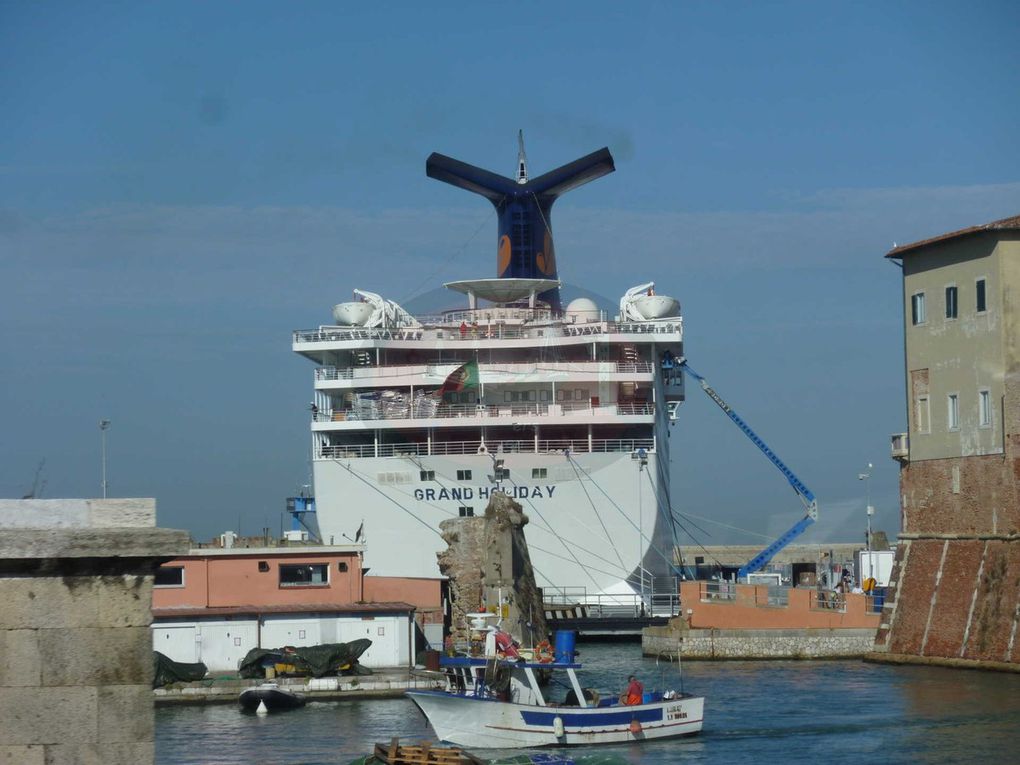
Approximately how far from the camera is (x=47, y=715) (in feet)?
31.4

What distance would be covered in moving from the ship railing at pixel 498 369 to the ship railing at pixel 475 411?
123 centimetres

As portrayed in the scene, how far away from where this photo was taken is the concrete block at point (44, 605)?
954 cm

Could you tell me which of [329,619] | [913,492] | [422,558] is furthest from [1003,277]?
[422,558]

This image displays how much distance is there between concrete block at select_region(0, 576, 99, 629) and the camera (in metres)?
Result: 9.54

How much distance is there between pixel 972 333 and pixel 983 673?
27.0ft

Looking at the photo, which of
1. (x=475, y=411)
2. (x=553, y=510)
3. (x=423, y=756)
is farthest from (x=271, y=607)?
(x=423, y=756)

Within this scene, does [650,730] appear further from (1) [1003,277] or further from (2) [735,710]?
(1) [1003,277]

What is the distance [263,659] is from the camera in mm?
40750

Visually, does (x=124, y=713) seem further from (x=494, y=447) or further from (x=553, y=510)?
(x=494, y=447)

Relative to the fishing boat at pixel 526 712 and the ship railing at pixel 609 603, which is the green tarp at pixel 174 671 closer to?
the fishing boat at pixel 526 712

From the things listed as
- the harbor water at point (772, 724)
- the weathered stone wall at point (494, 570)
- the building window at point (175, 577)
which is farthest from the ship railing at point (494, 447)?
the harbor water at point (772, 724)

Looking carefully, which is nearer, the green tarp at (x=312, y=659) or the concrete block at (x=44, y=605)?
the concrete block at (x=44, y=605)

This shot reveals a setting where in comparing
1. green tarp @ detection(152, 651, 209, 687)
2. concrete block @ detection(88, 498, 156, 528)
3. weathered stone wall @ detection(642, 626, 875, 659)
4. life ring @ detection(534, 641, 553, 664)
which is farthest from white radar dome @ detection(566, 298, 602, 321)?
concrete block @ detection(88, 498, 156, 528)

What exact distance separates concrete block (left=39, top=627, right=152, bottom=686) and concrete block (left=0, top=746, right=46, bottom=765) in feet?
1.20
